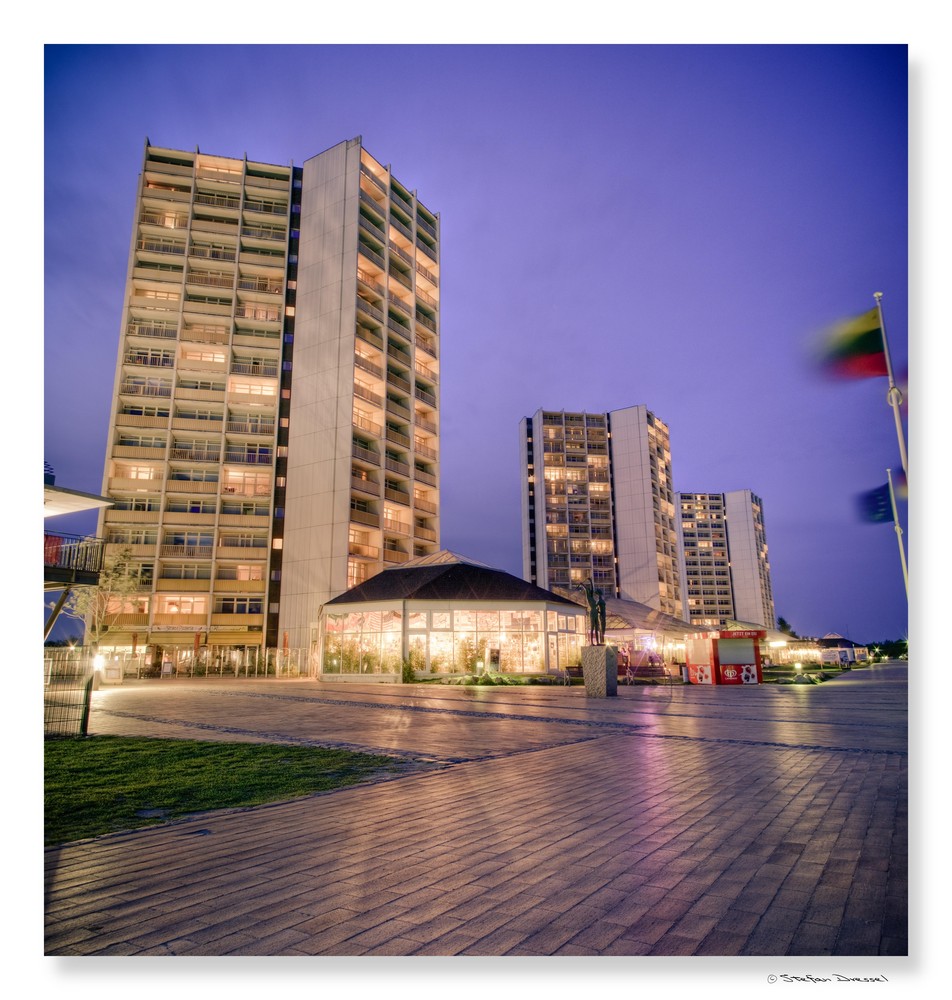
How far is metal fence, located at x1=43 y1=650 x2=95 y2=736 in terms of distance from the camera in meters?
10.0

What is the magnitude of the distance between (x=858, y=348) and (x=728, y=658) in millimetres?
22947

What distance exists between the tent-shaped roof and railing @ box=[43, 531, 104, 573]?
19239mm

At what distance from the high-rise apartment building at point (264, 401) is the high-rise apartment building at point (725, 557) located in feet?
310

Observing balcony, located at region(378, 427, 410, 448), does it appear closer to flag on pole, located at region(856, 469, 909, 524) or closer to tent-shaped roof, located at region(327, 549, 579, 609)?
tent-shaped roof, located at region(327, 549, 579, 609)

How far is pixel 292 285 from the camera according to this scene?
53.3 m

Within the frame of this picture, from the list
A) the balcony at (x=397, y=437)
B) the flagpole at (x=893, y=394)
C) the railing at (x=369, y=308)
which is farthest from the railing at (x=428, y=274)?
the flagpole at (x=893, y=394)

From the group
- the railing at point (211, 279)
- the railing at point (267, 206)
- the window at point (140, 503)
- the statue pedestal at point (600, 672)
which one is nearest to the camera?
the statue pedestal at point (600, 672)

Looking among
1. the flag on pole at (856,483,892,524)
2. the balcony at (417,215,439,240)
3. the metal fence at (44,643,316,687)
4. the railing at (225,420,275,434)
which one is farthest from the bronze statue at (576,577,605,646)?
the balcony at (417,215,439,240)

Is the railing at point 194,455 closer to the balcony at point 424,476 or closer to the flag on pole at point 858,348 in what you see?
the balcony at point 424,476

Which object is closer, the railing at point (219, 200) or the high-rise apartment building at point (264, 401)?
the high-rise apartment building at point (264, 401)

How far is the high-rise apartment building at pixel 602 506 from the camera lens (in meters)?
88.2

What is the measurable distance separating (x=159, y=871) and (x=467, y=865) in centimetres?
169

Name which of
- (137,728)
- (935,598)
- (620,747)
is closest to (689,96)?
(935,598)

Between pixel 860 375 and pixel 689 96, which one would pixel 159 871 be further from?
pixel 689 96
